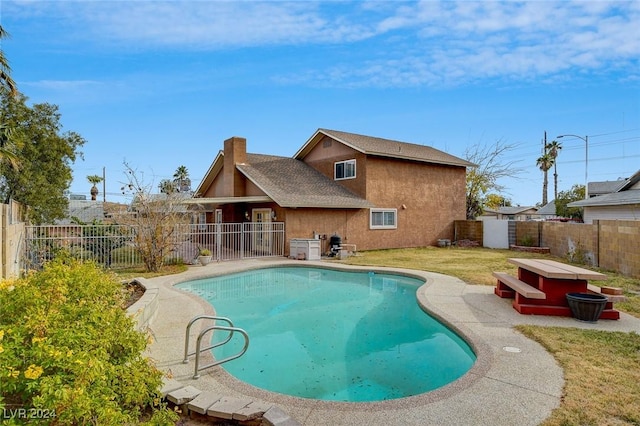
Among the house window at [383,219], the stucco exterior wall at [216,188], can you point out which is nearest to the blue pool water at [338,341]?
the house window at [383,219]

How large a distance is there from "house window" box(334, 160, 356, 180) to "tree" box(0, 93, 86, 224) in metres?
19.0

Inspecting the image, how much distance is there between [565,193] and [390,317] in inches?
2114

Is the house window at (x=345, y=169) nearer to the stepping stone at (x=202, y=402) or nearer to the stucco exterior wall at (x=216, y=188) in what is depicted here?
the stucco exterior wall at (x=216, y=188)

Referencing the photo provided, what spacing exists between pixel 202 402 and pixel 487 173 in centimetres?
3434

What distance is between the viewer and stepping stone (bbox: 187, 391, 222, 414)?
398 centimetres

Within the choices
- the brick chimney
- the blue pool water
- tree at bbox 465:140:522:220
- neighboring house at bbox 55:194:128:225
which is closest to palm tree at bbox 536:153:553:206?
tree at bbox 465:140:522:220

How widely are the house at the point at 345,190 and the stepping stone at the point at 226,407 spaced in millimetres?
13444

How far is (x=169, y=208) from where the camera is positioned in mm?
14125

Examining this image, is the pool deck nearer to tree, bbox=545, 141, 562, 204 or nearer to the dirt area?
the dirt area

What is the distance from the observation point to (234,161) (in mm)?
21203

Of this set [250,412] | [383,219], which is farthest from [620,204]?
[250,412]

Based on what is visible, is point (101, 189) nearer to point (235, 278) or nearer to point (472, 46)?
point (235, 278)

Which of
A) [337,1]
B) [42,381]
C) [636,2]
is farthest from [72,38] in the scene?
[636,2]

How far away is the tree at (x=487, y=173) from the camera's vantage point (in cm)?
3297
